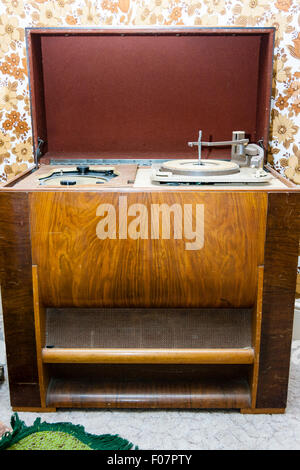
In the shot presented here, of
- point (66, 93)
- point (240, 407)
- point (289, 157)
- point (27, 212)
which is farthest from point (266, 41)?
point (240, 407)

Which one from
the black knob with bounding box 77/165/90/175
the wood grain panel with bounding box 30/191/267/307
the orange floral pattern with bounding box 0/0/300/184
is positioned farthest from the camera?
the orange floral pattern with bounding box 0/0/300/184

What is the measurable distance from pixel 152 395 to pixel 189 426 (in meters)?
0.17

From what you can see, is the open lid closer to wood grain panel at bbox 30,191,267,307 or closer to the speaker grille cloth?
wood grain panel at bbox 30,191,267,307

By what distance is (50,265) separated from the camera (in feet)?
4.86

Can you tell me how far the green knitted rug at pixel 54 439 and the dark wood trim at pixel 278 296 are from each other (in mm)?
535

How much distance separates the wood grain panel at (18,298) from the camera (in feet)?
4.75

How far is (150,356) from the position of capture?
155 cm

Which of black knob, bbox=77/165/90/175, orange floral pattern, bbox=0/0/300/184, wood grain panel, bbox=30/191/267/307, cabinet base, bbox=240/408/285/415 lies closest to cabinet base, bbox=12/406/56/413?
wood grain panel, bbox=30/191/267/307

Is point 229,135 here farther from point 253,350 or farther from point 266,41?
point 253,350

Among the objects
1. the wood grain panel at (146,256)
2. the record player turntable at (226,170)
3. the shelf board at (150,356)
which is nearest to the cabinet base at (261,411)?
the shelf board at (150,356)

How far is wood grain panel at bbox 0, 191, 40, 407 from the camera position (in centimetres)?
145

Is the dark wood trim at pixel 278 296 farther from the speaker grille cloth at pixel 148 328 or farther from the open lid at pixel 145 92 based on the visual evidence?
the open lid at pixel 145 92

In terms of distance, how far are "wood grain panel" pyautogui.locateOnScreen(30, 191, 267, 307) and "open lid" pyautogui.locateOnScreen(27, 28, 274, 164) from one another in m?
0.54

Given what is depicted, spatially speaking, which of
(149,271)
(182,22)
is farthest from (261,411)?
(182,22)
